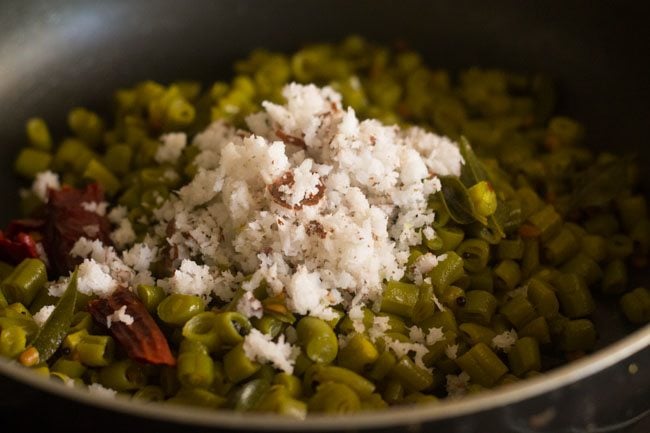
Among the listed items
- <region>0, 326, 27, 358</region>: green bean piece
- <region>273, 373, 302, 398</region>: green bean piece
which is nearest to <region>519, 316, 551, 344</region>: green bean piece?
<region>273, 373, 302, 398</region>: green bean piece

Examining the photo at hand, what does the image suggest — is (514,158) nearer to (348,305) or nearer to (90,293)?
(348,305)

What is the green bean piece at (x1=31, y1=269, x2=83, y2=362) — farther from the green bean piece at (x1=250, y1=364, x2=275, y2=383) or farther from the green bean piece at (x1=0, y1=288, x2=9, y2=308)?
the green bean piece at (x1=250, y1=364, x2=275, y2=383)

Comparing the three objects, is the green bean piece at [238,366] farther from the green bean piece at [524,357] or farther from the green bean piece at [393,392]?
the green bean piece at [524,357]

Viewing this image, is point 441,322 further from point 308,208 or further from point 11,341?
point 11,341

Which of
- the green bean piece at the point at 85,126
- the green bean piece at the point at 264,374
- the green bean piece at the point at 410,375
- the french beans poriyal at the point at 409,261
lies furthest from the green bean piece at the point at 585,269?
the green bean piece at the point at 85,126

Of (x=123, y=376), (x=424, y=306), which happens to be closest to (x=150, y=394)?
(x=123, y=376)

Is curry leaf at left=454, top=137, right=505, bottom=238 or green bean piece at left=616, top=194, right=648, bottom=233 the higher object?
curry leaf at left=454, top=137, right=505, bottom=238
